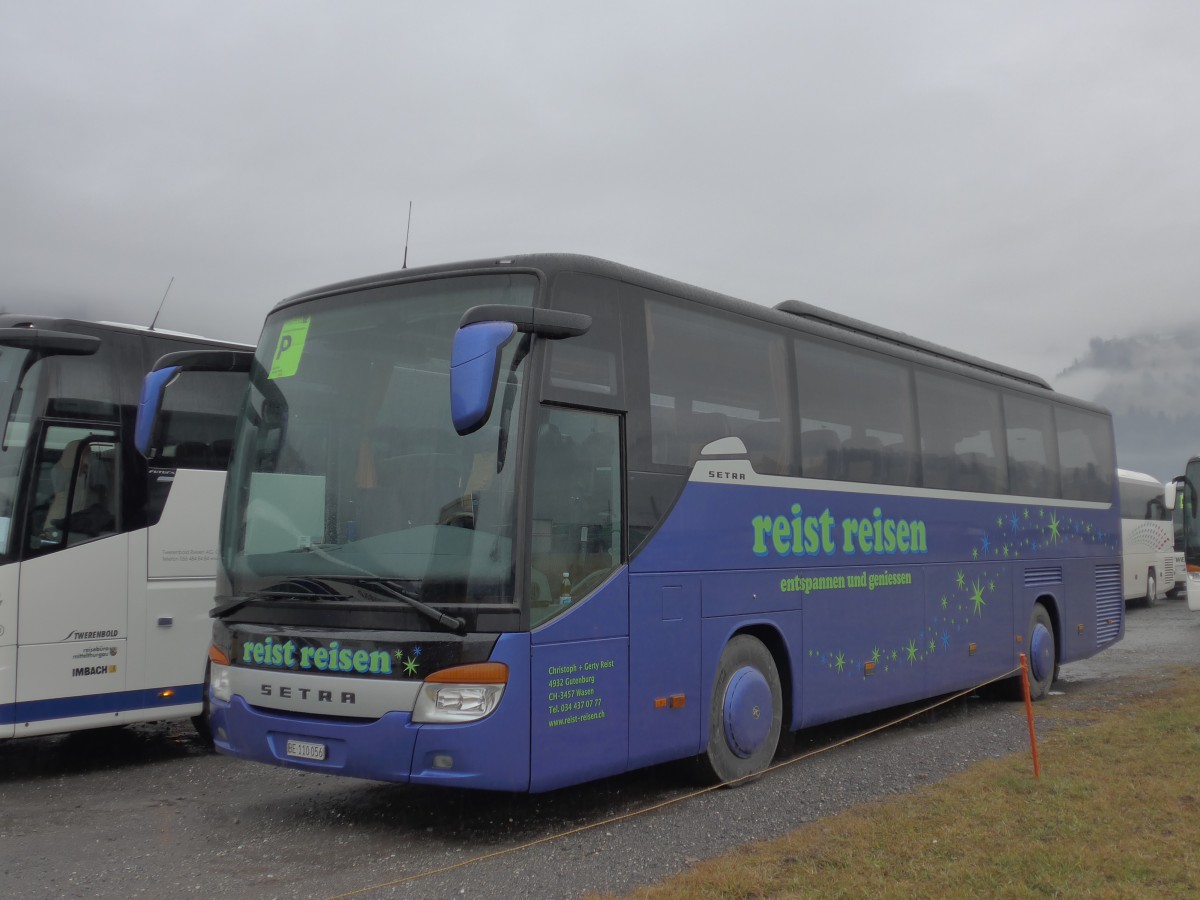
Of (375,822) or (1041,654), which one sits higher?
(1041,654)

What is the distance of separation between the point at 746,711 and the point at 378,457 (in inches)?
129

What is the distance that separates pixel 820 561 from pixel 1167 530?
27226 mm

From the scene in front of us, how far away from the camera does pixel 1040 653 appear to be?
13312 millimetres

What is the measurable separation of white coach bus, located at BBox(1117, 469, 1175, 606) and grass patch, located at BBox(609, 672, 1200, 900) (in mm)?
23030

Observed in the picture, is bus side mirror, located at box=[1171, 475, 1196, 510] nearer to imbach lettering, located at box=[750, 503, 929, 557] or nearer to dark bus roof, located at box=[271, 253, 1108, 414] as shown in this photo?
dark bus roof, located at box=[271, 253, 1108, 414]

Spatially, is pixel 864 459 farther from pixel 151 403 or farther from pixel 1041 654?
pixel 151 403

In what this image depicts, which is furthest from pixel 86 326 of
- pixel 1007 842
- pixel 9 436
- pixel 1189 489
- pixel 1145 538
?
pixel 1145 538

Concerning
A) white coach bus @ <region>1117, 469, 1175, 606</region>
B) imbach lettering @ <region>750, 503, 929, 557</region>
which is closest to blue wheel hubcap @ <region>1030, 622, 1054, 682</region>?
imbach lettering @ <region>750, 503, 929, 557</region>

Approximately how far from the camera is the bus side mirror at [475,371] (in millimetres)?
5805

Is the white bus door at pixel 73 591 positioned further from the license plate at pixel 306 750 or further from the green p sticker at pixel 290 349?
the license plate at pixel 306 750

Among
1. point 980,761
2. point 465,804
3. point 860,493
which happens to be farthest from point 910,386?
point 465,804

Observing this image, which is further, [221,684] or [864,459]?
[864,459]

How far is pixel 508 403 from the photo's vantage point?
21.9ft

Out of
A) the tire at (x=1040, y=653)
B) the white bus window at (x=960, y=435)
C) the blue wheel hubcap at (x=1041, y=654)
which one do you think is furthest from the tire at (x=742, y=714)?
the blue wheel hubcap at (x=1041, y=654)
